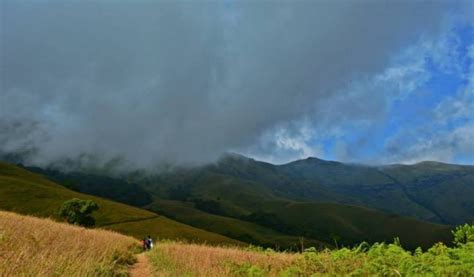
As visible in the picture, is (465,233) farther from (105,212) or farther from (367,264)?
(105,212)

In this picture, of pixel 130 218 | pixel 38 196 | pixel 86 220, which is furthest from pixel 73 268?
pixel 38 196

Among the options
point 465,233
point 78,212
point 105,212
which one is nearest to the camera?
point 465,233

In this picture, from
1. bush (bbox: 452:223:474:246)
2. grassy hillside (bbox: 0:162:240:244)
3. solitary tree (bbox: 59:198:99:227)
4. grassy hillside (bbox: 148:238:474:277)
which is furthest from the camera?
grassy hillside (bbox: 0:162:240:244)

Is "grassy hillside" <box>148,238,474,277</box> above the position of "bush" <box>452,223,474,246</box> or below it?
below

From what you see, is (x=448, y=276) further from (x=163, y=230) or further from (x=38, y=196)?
(x=38, y=196)

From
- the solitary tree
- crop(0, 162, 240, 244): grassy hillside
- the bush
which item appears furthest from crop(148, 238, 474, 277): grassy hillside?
crop(0, 162, 240, 244): grassy hillside

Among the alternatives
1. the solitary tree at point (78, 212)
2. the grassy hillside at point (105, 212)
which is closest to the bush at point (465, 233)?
the solitary tree at point (78, 212)

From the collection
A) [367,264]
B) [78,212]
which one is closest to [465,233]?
[367,264]

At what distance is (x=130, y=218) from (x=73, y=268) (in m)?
149

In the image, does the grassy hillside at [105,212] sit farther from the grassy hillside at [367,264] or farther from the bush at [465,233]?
the bush at [465,233]

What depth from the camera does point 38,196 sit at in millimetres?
153375

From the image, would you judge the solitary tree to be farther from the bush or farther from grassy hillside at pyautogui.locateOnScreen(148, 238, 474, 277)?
the bush

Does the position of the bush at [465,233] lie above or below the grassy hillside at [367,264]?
above

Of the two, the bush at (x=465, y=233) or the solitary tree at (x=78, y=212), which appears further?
the solitary tree at (x=78, y=212)
